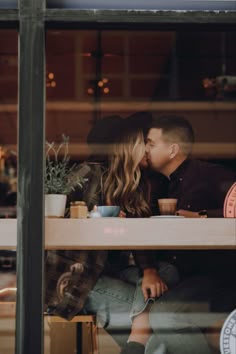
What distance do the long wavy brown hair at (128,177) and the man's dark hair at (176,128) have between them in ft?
0.36

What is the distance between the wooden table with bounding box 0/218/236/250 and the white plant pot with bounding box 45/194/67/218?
39mm

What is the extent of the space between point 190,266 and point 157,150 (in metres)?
0.66

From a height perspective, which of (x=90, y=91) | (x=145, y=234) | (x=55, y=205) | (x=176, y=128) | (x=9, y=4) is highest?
(x=9, y=4)

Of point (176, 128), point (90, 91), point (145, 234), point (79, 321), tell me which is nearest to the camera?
point (145, 234)

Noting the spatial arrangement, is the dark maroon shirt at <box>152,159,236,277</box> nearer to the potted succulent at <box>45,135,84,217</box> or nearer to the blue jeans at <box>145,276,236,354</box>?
the blue jeans at <box>145,276,236,354</box>

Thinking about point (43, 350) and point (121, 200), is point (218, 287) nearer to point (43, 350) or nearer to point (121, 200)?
point (121, 200)

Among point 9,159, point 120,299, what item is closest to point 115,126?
point 9,159

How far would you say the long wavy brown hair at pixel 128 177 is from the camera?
10.9 ft

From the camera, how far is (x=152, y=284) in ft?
10.6

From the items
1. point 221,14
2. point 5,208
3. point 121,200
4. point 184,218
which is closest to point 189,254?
point 184,218

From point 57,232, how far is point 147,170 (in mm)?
840

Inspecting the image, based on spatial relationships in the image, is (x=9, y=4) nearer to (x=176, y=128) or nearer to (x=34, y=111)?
(x=34, y=111)

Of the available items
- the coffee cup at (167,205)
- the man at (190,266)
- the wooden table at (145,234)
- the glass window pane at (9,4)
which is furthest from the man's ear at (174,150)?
the glass window pane at (9,4)

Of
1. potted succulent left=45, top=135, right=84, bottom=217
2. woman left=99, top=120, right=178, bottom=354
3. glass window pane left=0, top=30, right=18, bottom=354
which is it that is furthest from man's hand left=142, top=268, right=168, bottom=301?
glass window pane left=0, top=30, right=18, bottom=354
